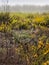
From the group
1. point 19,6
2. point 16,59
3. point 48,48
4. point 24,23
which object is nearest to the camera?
point 16,59

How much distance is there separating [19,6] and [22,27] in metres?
8.31

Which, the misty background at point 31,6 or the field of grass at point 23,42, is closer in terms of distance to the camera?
the field of grass at point 23,42

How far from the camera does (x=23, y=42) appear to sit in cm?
953

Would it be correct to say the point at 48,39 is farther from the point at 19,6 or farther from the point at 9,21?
the point at 19,6

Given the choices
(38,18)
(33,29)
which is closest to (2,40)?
(33,29)

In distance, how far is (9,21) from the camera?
36.2ft

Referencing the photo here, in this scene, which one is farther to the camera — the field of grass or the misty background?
the misty background

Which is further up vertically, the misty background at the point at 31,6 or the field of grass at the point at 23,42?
the field of grass at the point at 23,42

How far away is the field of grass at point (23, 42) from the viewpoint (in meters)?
8.49

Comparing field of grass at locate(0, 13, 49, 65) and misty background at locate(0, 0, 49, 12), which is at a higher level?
field of grass at locate(0, 13, 49, 65)

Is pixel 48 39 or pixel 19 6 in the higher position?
pixel 48 39

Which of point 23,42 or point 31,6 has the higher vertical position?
point 23,42

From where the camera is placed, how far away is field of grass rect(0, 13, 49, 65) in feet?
27.9

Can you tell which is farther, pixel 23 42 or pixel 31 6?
pixel 31 6
